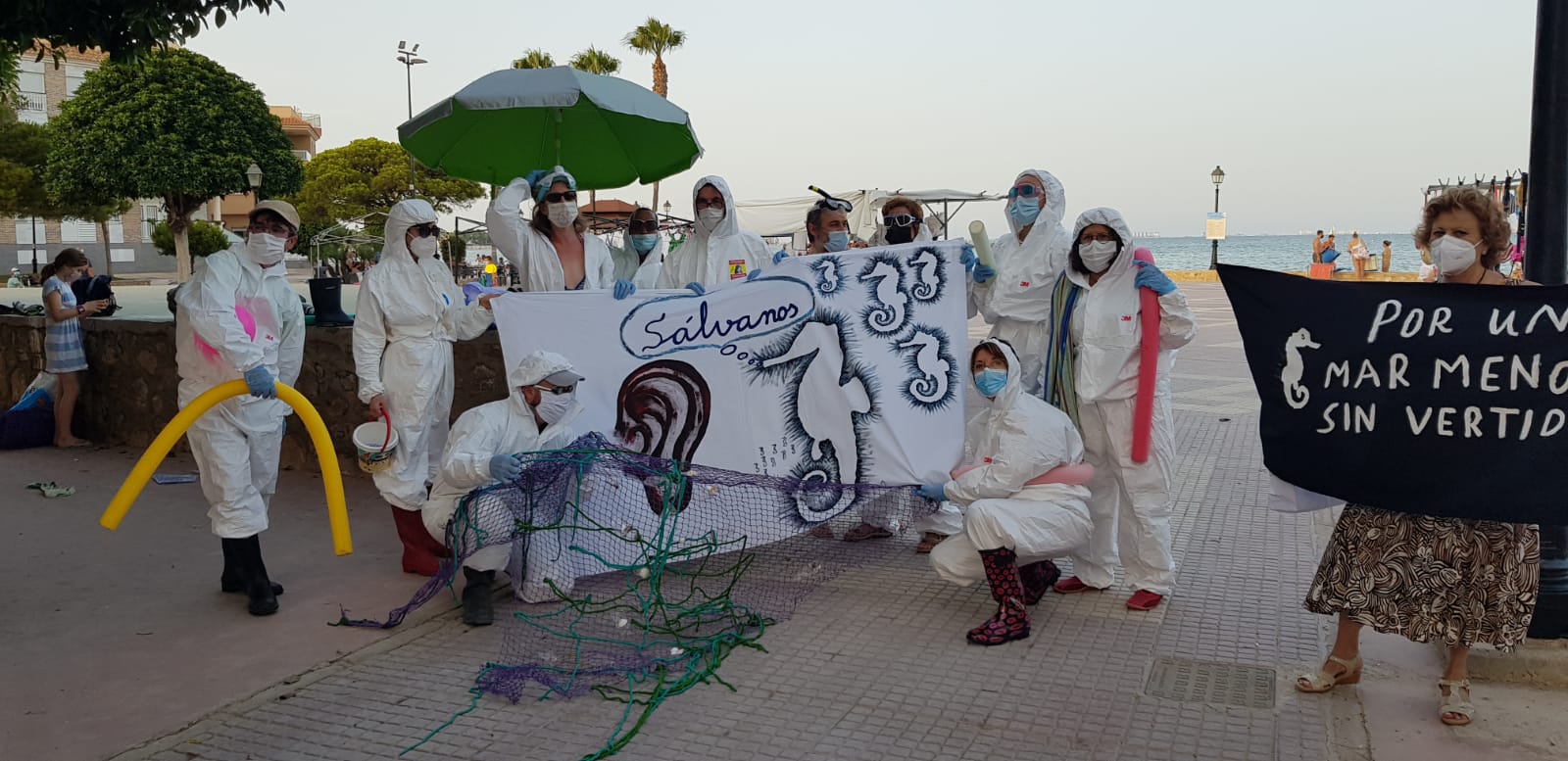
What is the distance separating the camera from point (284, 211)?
5035mm

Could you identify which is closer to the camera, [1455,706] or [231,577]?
[1455,706]

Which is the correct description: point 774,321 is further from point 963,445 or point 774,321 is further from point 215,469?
point 215,469

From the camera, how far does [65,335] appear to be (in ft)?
29.0

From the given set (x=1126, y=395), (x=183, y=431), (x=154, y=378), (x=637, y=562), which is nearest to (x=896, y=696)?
(x=637, y=562)

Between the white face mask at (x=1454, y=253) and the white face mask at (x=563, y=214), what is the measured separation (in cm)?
400

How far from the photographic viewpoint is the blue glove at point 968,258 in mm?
5605

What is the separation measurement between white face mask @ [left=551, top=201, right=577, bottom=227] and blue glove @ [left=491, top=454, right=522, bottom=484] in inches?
69.0

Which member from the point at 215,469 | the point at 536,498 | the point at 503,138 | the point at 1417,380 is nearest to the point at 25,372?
the point at 503,138

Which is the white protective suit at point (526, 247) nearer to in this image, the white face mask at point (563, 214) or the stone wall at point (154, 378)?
the white face mask at point (563, 214)

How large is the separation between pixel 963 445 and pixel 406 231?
120 inches

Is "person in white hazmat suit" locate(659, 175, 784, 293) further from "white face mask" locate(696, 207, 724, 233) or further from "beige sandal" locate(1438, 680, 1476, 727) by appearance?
"beige sandal" locate(1438, 680, 1476, 727)

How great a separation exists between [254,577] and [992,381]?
3416mm

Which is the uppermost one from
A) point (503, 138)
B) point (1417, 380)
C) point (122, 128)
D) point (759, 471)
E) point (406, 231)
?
point (122, 128)

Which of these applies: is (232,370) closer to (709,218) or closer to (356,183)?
(709,218)
